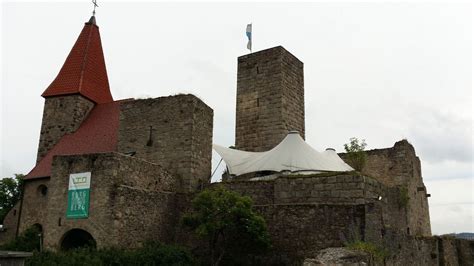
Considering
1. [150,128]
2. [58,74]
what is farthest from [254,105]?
[58,74]

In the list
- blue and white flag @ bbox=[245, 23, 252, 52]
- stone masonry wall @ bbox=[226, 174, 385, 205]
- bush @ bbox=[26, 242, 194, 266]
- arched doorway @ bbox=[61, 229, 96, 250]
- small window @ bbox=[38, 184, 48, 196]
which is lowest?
bush @ bbox=[26, 242, 194, 266]

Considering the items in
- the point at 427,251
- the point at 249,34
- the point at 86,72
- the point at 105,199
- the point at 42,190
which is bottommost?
the point at 427,251

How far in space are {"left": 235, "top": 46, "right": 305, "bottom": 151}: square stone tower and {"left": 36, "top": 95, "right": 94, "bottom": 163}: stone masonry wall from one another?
7692 mm

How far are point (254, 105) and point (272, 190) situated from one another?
271 inches

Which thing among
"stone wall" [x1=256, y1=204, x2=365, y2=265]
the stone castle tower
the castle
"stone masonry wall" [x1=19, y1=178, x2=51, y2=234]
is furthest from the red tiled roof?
"stone wall" [x1=256, y1=204, x2=365, y2=265]

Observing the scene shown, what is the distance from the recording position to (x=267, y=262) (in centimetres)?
1205

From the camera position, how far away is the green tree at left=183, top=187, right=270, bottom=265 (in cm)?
1169

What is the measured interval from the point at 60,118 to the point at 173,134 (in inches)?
345

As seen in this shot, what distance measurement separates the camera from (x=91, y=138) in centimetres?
1958

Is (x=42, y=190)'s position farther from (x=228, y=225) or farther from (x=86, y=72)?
(x=228, y=225)

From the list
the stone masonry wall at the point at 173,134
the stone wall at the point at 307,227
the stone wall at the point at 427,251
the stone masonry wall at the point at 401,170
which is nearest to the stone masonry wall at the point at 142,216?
the stone masonry wall at the point at 173,134

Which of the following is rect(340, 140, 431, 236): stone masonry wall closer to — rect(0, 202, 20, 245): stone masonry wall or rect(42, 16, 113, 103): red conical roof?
rect(42, 16, 113, 103): red conical roof

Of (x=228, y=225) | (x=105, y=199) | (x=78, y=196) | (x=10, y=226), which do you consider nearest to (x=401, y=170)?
(x=228, y=225)

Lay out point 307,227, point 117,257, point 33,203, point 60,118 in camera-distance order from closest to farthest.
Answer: point 117,257 < point 307,227 < point 33,203 < point 60,118
